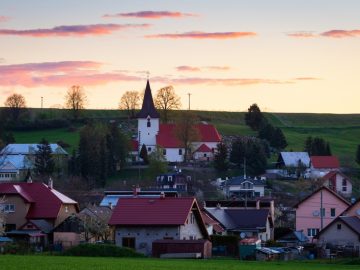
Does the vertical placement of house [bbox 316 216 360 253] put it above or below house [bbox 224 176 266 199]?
below

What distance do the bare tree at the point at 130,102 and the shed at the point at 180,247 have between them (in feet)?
370

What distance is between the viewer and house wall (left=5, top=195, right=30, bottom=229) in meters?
76.2

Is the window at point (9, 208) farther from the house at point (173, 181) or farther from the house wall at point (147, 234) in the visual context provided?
the house at point (173, 181)

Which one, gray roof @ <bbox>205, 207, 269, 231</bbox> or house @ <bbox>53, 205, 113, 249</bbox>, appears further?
gray roof @ <bbox>205, 207, 269, 231</bbox>

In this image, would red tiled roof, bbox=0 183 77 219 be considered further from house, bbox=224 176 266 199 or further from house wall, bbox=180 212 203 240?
house, bbox=224 176 266 199

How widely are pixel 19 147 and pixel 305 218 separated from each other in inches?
2568

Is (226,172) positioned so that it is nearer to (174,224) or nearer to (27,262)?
(174,224)

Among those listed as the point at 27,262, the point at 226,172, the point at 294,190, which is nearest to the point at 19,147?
the point at 226,172

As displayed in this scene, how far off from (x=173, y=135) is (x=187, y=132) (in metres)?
4.45

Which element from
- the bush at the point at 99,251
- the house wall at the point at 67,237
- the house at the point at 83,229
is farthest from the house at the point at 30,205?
the bush at the point at 99,251

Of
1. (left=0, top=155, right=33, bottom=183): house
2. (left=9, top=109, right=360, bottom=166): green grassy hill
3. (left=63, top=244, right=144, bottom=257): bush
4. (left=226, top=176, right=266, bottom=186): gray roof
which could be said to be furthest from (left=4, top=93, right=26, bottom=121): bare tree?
(left=63, top=244, right=144, bottom=257): bush

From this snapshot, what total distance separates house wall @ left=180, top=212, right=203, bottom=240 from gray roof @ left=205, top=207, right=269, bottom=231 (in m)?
12.8

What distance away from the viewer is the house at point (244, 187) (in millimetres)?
116688

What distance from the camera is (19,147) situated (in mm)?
142000
